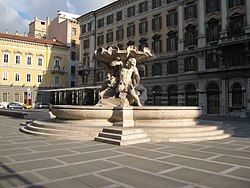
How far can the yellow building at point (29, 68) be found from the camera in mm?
49594

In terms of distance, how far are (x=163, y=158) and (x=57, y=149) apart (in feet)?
10.4

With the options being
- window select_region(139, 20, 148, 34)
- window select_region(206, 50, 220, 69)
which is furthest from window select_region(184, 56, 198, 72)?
window select_region(139, 20, 148, 34)

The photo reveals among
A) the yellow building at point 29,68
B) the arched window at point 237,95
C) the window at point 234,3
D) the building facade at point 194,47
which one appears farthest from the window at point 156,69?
the yellow building at point 29,68

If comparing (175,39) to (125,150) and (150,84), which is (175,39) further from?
(125,150)

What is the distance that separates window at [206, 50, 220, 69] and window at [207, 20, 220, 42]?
1808 millimetres

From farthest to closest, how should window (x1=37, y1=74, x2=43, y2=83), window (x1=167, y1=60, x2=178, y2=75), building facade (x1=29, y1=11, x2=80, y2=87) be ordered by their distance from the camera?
1. building facade (x1=29, y1=11, x2=80, y2=87)
2. window (x1=37, y1=74, x2=43, y2=83)
3. window (x1=167, y1=60, x2=178, y2=75)

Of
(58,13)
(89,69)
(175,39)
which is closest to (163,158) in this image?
(175,39)

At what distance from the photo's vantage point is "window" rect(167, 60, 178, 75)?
1427 inches

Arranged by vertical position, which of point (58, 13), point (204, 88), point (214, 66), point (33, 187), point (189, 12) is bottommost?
point (33, 187)

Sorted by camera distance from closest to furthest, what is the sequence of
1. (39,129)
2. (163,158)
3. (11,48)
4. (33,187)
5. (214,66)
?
(33,187) < (163,158) < (39,129) < (214,66) < (11,48)

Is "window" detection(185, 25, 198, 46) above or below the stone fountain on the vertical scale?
above

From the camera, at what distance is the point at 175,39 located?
3694 centimetres

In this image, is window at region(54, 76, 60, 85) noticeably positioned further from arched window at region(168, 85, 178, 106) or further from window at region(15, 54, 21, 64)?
arched window at region(168, 85, 178, 106)

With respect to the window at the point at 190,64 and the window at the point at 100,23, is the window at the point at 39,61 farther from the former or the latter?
the window at the point at 190,64
